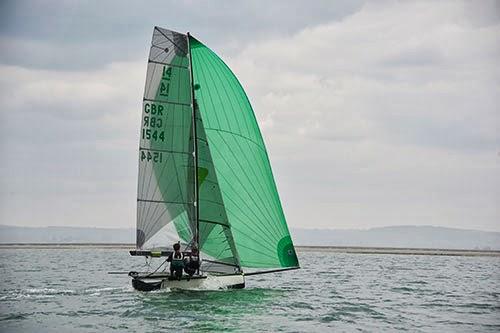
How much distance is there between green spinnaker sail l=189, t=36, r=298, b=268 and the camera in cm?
3456

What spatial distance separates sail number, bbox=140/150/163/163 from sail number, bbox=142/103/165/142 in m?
0.65

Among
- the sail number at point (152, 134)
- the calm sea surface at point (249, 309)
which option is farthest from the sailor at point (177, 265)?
the sail number at point (152, 134)

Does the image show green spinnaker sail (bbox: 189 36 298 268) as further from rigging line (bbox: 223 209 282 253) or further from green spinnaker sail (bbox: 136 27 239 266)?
green spinnaker sail (bbox: 136 27 239 266)

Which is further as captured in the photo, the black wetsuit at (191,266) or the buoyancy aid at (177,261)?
the black wetsuit at (191,266)

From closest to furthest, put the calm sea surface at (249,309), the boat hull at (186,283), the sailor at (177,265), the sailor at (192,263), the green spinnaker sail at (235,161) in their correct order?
the calm sea surface at (249,309)
the boat hull at (186,283)
the sailor at (177,265)
the sailor at (192,263)
the green spinnaker sail at (235,161)

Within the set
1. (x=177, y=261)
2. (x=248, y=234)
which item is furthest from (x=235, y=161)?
(x=177, y=261)

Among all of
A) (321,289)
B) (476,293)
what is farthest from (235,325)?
(476,293)

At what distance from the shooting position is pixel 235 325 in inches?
1042

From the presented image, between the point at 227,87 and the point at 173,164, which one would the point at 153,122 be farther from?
the point at 227,87

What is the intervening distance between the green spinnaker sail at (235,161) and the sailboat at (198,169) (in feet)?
0.15

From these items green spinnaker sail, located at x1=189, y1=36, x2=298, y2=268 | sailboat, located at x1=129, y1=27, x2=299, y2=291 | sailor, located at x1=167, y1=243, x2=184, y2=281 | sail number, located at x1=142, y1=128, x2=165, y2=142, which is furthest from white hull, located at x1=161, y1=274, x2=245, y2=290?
sail number, located at x1=142, y1=128, x2=165, y2=142

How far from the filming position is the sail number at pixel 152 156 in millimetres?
34219

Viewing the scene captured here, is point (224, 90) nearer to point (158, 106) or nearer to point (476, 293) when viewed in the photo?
point (158, 106)

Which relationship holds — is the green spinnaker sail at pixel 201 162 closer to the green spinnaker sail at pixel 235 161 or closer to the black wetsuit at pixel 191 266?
the green spinnaker sail at pixel 235 161
